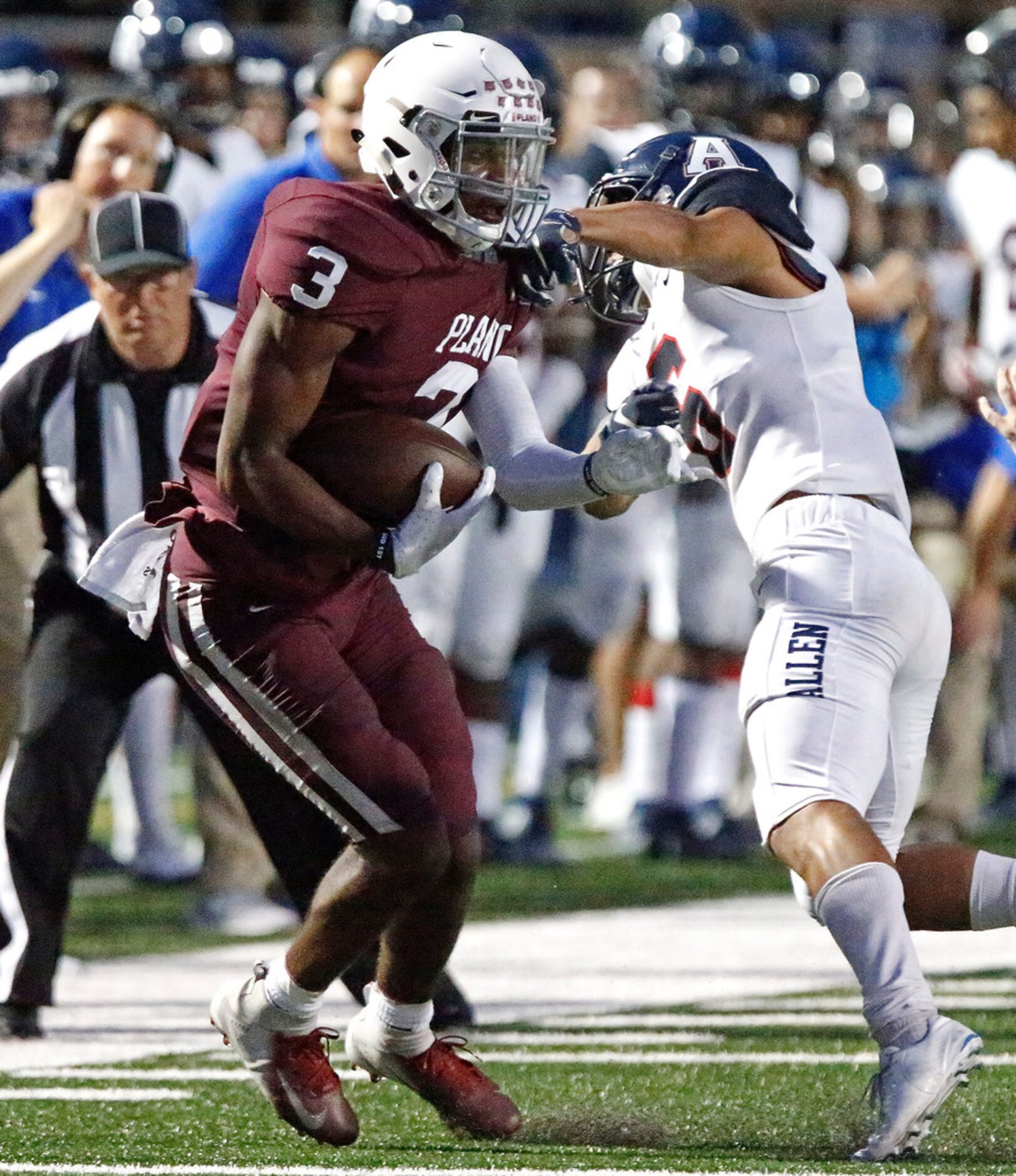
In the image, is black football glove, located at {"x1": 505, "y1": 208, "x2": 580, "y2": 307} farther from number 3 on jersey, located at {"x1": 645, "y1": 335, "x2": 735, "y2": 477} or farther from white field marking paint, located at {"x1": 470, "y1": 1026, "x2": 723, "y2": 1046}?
white field marking paint, located at {"x1": 470, "y1": 1026, "x2": 723, "y2": 1046}

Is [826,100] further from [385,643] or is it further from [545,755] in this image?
[385,643]

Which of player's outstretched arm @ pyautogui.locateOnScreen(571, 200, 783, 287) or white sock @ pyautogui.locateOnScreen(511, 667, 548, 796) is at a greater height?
player's outstretched arm @ pyautogui.locateOnScreen(571, 200, 783, 287)

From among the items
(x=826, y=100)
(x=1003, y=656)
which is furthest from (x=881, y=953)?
(x=1003, y=656)

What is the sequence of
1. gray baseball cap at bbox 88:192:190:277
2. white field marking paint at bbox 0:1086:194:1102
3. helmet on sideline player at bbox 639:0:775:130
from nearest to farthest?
white field marking paint at bbox 0:1086:194:1102
gray baseball cap at bbox 88:192:190:277
helmet on sideline player at bbox 639:0:775:130

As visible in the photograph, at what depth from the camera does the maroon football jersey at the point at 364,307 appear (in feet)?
13.4

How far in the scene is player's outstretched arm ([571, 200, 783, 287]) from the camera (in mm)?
4230

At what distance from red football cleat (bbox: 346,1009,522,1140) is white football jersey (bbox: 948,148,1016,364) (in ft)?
14.7

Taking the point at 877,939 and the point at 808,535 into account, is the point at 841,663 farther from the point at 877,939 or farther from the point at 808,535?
the point at 877,939

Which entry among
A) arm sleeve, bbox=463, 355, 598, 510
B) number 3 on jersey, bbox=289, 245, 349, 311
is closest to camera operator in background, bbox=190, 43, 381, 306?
arm sleeve, bbox=463, 355, 598, 510

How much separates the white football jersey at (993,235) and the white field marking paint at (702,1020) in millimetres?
3207

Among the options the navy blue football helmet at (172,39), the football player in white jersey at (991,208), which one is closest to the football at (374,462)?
the football player in white jersey at (991,208)

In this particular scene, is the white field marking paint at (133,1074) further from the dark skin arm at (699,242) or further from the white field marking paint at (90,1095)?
the dark skin arm at (699,242)

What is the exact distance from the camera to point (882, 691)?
4.31 metres

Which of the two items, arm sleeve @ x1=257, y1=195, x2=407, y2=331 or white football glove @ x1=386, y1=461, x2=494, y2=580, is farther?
white football glove @ x1=386, y1=461, x2=494, y2=580
